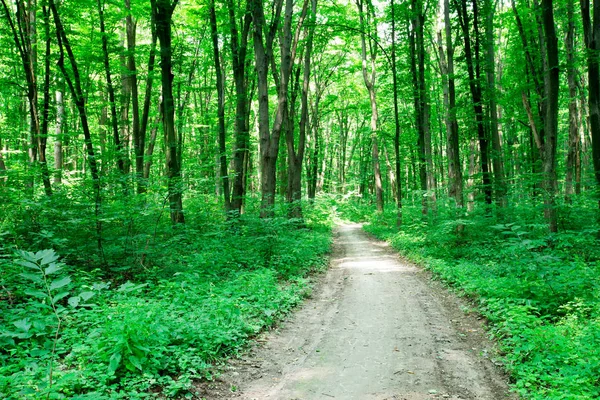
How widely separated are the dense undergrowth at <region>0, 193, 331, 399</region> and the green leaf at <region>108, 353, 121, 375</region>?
0.12ft

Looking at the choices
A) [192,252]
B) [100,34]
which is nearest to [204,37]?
[100,34]

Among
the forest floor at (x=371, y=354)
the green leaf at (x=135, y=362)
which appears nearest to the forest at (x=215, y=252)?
the green leaf at (x=135, y=362)

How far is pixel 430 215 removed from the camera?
58.9ft

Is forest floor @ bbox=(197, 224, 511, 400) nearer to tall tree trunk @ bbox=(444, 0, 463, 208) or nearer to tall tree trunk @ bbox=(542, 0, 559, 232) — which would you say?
tall tree trunk @ bbox=(542, 0, 559, 232)

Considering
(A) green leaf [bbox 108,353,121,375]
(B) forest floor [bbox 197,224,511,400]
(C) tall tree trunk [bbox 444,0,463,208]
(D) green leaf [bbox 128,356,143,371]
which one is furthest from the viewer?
(C) tall tree trunk [bbox 444,0,463,208]

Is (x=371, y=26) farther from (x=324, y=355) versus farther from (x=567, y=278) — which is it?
(x=324, y=355)

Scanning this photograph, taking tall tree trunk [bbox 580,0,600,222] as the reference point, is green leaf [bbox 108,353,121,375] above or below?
below

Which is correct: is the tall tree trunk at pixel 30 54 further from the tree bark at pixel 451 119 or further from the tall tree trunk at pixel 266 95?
A: the tree bark at pixel 451 119

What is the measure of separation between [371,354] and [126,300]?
3853mm

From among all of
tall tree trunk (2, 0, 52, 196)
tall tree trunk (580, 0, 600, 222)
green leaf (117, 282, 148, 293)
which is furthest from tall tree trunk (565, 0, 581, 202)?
tall tree trunk (2, 0, 52, 196)

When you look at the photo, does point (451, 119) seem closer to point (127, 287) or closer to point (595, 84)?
point (595, 84)

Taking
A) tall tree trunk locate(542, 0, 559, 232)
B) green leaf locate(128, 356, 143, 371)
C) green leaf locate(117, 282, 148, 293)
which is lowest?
green leaf locate(128, 356, 143, 371)

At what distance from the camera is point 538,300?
234 inches

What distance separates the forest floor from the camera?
400 centimetres
